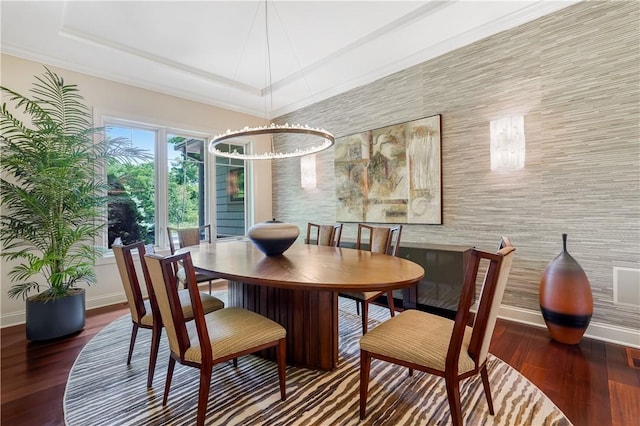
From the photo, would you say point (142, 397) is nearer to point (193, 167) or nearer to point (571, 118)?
point (193, 167)

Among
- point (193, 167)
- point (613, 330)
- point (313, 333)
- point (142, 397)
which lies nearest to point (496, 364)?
point (613, 330)

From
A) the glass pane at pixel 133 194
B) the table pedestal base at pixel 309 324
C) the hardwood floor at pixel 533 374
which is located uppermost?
the glass pane at pixel 133 194

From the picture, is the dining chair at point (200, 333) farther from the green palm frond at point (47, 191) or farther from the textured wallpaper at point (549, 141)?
the textured wallpaper at point (549, 141)

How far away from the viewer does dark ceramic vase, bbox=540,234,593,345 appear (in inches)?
85.6

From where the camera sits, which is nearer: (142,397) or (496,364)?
(142,397)

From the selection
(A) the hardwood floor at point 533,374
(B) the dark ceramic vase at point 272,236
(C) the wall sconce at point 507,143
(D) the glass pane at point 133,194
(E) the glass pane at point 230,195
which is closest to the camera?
(A) the hardwood floor at point 533,374

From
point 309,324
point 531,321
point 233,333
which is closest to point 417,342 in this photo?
point 309,324

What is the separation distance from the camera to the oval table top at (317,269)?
1435 mm

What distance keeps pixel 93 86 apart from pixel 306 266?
3695 millimetres

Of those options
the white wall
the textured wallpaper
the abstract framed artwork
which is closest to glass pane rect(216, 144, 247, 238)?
the white wall

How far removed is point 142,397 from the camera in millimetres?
1713

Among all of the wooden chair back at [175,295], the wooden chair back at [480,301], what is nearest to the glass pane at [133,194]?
the wooden chair back at [175,295]

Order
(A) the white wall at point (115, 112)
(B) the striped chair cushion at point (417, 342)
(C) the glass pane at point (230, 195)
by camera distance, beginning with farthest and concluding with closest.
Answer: (C) the glass pane at point (230, 195)
(A) the white wall at point (115, 112)
(B) the striped chair cushion at point (417, 342)

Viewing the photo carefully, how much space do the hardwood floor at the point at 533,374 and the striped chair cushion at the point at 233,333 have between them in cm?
90
